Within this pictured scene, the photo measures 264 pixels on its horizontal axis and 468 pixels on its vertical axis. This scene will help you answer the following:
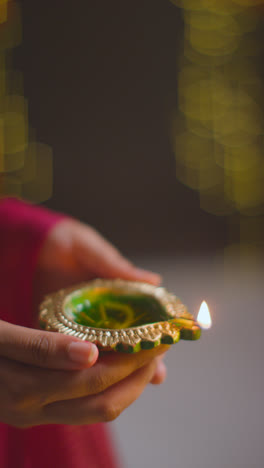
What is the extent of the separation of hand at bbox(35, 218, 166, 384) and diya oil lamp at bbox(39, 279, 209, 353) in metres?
0.19

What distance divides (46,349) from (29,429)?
0.45 m

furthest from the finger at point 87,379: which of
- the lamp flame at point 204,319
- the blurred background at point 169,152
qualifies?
the blurred background at point 169,152

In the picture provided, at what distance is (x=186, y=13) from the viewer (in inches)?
71.9

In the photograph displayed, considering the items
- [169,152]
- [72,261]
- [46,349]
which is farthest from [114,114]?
[46,349]

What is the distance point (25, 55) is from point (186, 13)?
98cm

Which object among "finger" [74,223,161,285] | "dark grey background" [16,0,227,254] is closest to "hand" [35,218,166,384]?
"finger" [74,223,161,285]

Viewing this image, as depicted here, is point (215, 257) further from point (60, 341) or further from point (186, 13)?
point (60, 341)

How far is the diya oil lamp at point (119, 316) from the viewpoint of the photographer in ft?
1.45

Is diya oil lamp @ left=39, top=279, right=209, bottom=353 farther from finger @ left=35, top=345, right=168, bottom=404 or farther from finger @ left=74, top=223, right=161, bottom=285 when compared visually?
finger @ left=74, top=223, right=161, bottom=285

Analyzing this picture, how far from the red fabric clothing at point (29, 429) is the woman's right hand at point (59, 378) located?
31 centimetres

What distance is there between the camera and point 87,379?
1.42 feet

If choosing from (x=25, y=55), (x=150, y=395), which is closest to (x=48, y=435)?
(x=150, y=395)

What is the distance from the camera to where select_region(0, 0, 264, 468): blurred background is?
143 cm

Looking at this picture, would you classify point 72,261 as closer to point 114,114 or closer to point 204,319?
point 204,319
